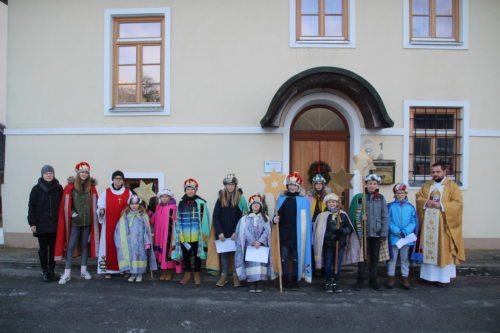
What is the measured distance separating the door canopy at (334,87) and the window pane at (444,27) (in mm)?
2330

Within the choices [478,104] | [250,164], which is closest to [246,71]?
[250,164]

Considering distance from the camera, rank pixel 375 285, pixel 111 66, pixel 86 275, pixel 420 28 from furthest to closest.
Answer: pixel 111 66, pixel 420 28, pixel 86 275, pixel 375 285

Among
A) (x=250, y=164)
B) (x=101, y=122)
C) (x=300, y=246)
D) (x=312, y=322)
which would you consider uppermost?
(x=101, y=122)

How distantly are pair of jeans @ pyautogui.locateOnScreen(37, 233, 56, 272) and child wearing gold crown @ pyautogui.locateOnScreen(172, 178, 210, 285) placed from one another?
6.34 ft

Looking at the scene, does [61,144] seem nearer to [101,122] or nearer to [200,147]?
[101,122]

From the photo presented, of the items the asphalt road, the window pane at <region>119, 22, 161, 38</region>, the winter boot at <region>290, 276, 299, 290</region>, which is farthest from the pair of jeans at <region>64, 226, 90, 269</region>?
the window pane at <region>119, 22, 161, 38</region>

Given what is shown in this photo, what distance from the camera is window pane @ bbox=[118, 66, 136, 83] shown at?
8.64 metres

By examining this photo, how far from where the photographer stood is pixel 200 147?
→ 8289mm

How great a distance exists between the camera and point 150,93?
8.62 metres

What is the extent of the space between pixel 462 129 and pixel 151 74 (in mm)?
6433

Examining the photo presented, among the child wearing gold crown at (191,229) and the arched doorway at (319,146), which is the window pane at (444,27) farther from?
the child wearing gold crown at (191,229)

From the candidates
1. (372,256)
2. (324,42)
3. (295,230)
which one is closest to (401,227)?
(372,256)

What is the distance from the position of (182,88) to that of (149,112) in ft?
2.70

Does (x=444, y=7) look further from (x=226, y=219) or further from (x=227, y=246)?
(x=227, y=246)
